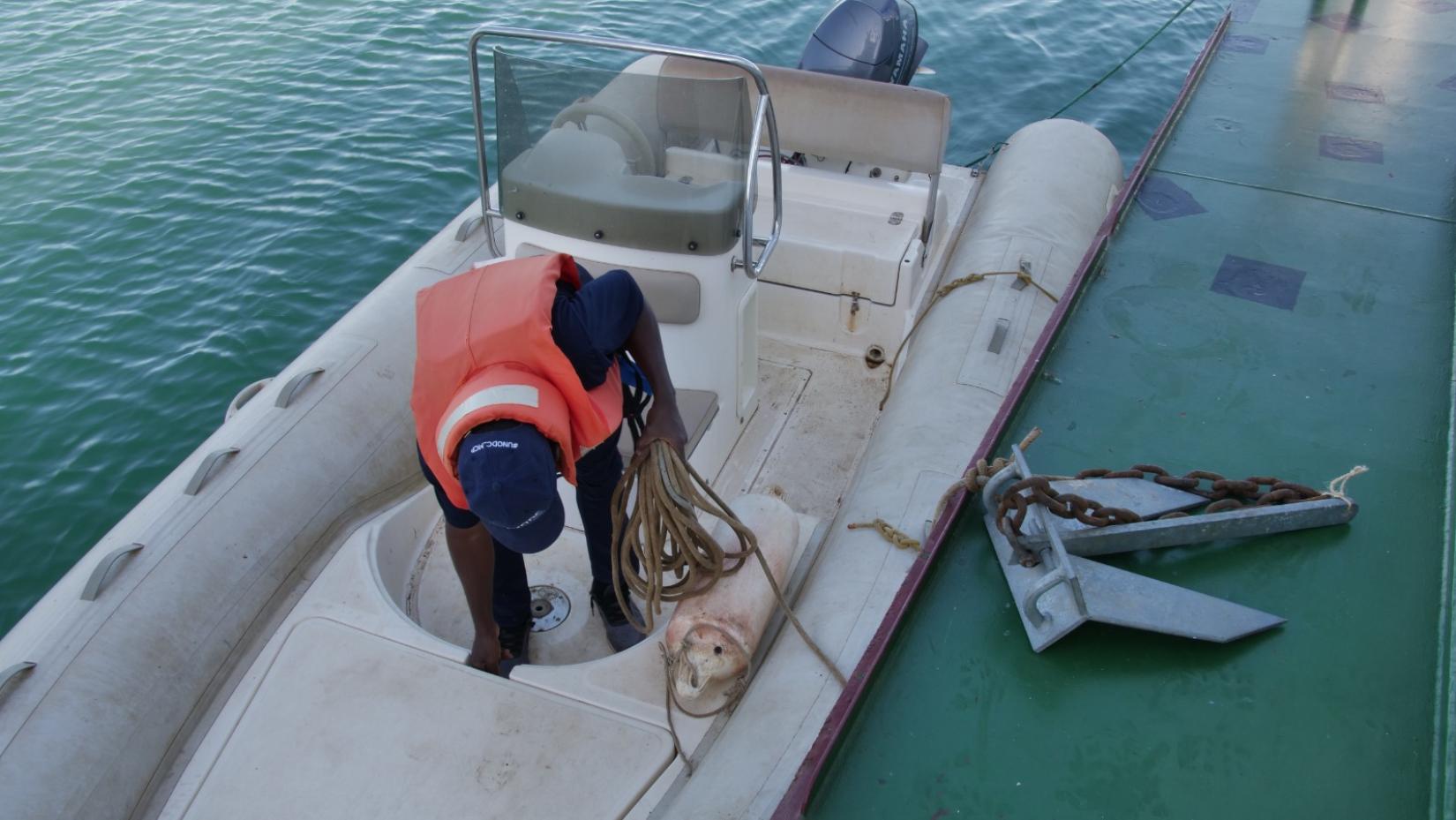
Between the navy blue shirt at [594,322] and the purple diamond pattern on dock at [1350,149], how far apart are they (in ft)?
10.2

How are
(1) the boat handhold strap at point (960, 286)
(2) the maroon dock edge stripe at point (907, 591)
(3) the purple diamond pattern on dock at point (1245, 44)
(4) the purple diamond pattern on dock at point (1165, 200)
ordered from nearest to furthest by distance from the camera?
1. (2) the maroon dock edge stripe at point (907, 591)
2. (4) the purple diamond pattern on dock at point (1165, 200)
3. (1) the boat handhold strap at point (960, 286)
4. (3) the purple diamond pattern on dock at point (1245, 44)

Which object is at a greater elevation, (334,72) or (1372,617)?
(1372,617)

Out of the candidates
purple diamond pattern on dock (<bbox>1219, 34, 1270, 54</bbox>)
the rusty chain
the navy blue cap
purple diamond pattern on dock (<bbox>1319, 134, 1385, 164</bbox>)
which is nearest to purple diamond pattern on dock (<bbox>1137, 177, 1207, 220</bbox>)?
purple diamond pattern on dock (<bbox>1319, 134, 1385, 164</bbox>)

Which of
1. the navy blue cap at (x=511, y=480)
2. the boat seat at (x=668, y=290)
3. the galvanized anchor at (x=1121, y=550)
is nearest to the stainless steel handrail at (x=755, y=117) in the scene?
the boat seat at (x=668, y=290)

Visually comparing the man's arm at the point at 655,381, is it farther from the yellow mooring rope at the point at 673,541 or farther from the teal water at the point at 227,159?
the teal water at the point at 227,159

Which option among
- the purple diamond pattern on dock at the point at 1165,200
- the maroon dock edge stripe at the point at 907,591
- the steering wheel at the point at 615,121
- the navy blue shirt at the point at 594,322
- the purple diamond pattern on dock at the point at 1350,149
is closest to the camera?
the maroon dock edge stripe at the point at 907,591

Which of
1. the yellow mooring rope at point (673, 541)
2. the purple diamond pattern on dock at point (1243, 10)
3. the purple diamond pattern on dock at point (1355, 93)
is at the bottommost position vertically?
the yellow mooring rope at point (673, 541)

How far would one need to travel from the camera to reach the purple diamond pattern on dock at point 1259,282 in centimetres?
300

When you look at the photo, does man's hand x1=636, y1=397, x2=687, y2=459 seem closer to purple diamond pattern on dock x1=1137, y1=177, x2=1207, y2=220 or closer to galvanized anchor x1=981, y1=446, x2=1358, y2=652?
galvanized anchor x1=981, y1=446, x2=1358, y2=652

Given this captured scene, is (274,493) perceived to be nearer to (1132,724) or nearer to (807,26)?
(1132,724)

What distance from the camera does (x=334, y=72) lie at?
772cm

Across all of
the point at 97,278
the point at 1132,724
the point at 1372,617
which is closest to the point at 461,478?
the point at 1132,724

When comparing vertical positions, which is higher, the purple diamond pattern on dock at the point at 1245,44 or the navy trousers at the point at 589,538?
the purple diamond pattern on dock at the point at 1245,44

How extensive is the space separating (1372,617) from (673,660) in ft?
5.08
